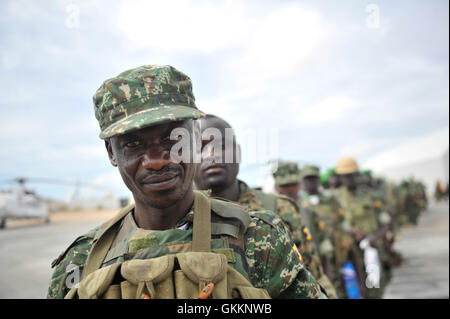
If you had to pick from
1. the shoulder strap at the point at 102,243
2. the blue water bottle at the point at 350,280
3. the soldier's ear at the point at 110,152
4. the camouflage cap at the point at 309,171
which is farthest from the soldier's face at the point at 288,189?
the soldier's ear at the point at 110,152

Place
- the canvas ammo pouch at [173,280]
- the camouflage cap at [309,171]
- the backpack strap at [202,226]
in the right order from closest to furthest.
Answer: the canvas ammo pouch at [173,280]
the backpack strap at [202,226]
the camouflage cap at [309,171]

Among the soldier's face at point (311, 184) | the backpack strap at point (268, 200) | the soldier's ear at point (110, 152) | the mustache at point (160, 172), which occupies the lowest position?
the mustache at point (160, 172)

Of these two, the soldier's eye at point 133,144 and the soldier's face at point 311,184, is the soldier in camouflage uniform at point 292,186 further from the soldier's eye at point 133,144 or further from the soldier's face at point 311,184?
the soldier's eye at point 133,144

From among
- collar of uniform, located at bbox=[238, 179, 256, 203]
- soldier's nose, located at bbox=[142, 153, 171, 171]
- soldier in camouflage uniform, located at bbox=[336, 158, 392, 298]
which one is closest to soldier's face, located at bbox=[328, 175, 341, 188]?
soldier in camouflage uniform, located at bbox=[336, 158, 392, 298]

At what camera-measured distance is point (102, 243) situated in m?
1.82

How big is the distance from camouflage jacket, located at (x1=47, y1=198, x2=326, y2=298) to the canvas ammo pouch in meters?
0.11

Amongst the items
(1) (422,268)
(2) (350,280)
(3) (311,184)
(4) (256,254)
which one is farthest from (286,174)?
(1) (422,268)

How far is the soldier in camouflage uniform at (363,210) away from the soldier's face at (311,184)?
5.76 ft

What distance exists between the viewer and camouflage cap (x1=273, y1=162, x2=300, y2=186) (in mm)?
5715

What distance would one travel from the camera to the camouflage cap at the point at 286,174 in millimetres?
5715

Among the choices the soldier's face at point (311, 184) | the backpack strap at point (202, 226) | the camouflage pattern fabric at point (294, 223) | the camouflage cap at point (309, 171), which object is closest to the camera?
the backpack strap at point (202, 226)
